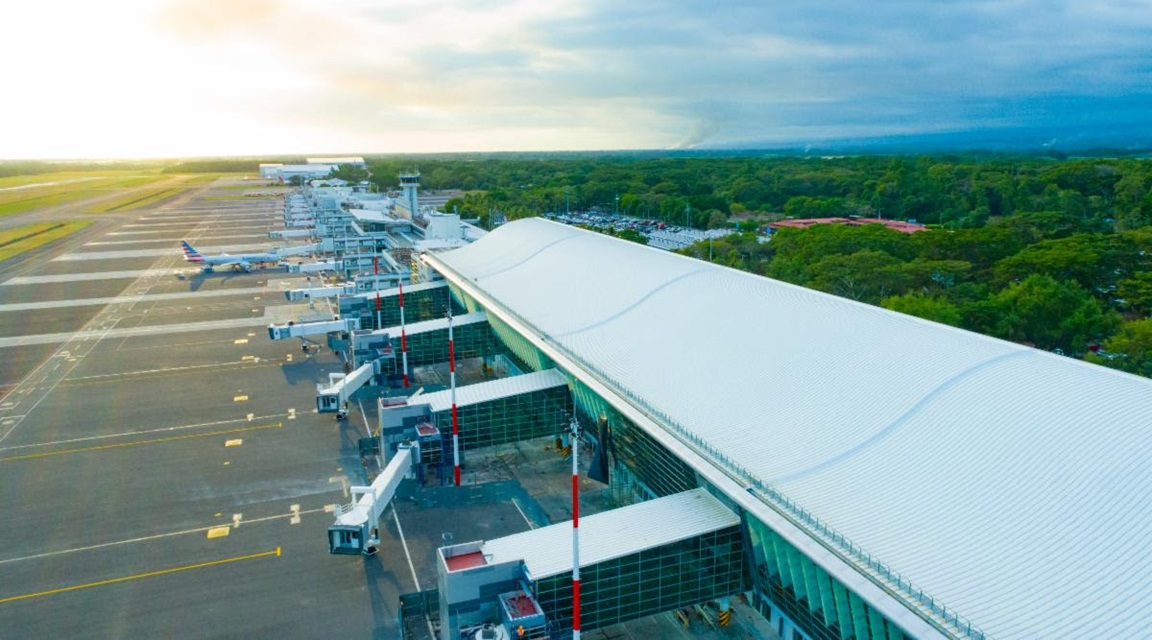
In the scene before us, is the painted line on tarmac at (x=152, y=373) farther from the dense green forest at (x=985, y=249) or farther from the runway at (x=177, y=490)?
the dense green forest at (x=985, y=249)

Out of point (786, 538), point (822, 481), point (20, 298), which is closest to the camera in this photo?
point (786, 538)

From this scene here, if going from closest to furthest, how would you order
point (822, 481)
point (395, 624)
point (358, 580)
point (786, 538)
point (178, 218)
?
point (786, 538)
point (822, 481)
point (395, 624)
point (358, 580)
point (178, 218)

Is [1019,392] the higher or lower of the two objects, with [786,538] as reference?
higher

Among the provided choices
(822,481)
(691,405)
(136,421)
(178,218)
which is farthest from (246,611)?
(178,218)

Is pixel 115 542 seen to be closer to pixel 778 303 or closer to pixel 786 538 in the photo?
pixel 786 538

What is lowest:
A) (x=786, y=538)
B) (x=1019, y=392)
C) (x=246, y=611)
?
(x=246, y=611)

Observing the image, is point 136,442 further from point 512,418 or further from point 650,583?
point 650,583

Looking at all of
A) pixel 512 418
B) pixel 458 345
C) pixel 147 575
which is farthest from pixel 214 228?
pixel 147 575
